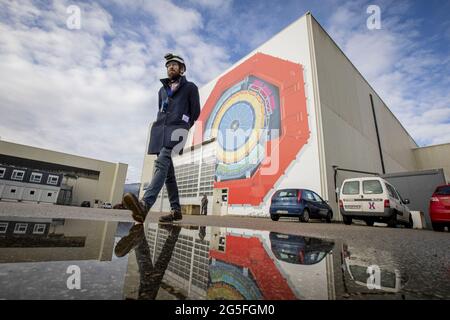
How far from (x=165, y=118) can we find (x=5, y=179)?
28.8 meters

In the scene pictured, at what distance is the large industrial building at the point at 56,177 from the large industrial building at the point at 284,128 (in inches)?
678

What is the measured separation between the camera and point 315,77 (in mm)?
10922

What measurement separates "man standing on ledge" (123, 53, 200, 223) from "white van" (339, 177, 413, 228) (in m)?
5.82

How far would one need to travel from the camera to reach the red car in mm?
5647

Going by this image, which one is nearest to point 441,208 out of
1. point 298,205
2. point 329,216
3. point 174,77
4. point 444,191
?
point 444,191

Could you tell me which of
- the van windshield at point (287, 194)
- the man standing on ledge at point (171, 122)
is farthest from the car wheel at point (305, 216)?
the man standing on ledge at point (171, 122)

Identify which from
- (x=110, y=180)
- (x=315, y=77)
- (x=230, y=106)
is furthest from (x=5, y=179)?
(x=315, y=77)

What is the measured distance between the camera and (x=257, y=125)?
500 inches

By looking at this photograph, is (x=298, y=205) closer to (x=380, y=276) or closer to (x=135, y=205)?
(x=135, y=205)

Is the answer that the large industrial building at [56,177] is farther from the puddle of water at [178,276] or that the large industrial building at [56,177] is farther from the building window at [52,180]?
the puddle of water at [178,276]

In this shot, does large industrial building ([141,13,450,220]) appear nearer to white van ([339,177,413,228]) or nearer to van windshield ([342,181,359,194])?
van windshield ([342,181,359,194])

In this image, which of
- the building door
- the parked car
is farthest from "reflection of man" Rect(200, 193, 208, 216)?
the parked car

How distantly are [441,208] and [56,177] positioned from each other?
31205 mm
